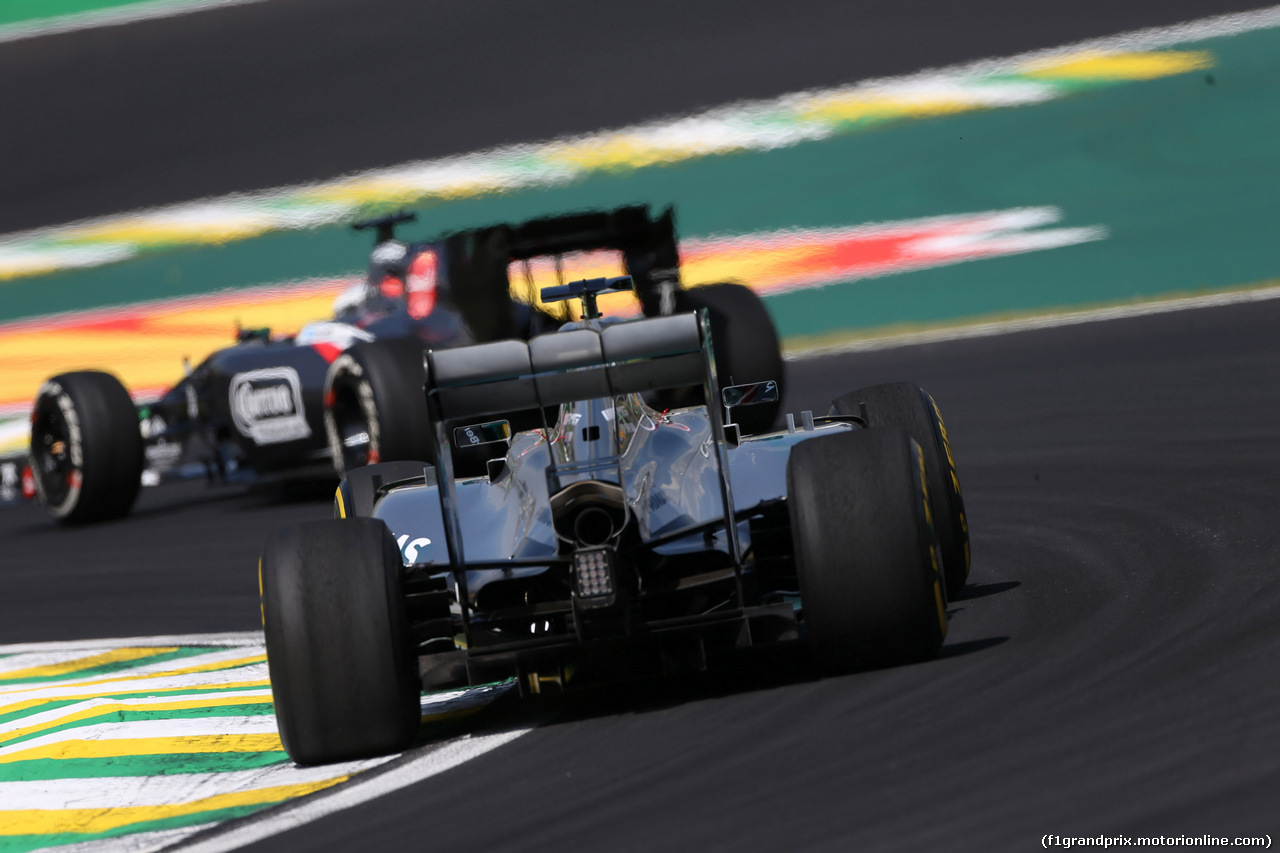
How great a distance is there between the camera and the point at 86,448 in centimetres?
1168

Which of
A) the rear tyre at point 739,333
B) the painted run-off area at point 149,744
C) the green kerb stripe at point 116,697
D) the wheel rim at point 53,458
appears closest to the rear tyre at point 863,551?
the painted run-off area at point 149,744

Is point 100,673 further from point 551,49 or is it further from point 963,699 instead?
point 551,49

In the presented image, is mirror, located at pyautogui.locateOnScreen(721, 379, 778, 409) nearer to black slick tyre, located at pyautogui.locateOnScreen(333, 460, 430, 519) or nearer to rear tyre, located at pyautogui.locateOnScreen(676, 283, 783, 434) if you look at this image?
black slick tyre, located at pyautogui.locateOnScreen(333, 460, 430, 519)

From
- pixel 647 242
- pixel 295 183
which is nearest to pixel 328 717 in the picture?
pixel 647 242

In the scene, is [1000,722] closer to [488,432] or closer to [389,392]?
[488,432]

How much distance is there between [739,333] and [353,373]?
2405mm

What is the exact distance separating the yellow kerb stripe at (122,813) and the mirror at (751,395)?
5.37 feet

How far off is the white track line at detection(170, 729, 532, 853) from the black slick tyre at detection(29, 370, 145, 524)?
294 inches

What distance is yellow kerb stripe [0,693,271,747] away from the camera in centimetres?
607

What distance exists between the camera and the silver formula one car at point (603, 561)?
15.2ft

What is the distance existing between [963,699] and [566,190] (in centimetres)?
1439

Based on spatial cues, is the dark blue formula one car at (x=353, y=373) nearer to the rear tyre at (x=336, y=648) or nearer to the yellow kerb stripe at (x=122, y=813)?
the rear tyre at (x=336, y=648)

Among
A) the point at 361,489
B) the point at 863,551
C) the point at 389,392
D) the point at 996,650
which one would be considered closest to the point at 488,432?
the point at 361,489

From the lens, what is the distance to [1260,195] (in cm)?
1560
